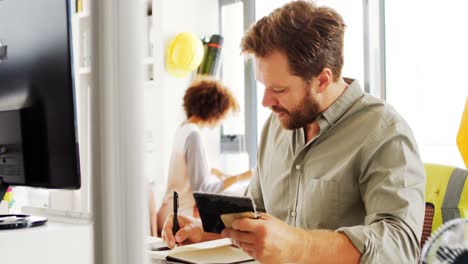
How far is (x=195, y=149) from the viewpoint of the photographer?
3332mm

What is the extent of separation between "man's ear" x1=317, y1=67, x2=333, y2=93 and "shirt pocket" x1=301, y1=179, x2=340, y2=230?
11.2 inches

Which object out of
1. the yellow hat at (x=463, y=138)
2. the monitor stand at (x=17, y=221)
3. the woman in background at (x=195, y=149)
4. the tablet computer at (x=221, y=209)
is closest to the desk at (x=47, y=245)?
the monitor stand at (x=17, y=221)

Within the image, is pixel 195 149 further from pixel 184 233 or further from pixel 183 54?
pixel 184 233

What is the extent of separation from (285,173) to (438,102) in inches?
72.2

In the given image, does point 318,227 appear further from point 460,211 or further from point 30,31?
point 30,31

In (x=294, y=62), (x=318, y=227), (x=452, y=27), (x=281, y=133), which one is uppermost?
(x=452, y=27)

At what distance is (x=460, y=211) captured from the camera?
1473 millimetres

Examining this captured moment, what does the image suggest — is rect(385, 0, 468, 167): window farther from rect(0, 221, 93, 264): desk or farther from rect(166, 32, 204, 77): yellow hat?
rect(0, 221, 93, 264): desk

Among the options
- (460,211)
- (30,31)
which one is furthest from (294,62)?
(30,31)

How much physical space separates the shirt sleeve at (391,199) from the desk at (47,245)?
65 cm

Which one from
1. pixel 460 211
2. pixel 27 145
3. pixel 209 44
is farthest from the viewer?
pixel 209 44

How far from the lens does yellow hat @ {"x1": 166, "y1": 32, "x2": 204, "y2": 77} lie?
4.09 metres

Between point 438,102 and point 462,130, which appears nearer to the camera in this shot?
point 462,130

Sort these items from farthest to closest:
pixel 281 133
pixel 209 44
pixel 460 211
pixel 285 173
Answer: pixel 209 44 < pixel 281 133 < pixel 285 173 < pixel 460 211
